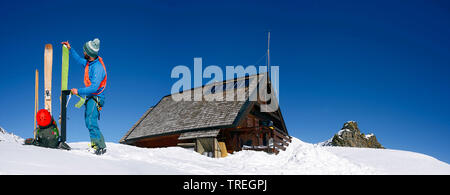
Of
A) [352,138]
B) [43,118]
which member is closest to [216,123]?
[43,118]

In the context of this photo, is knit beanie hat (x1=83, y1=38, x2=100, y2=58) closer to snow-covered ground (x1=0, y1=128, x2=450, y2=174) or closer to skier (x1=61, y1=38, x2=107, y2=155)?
skier (x1=61, y1=38, x2=107, y2=155)

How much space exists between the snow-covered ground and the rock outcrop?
29.4m

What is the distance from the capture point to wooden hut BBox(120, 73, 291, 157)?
16234mm

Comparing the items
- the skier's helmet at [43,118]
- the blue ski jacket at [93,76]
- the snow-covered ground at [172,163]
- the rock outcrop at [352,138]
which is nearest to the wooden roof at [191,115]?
the snow-covered ground at [172,163]

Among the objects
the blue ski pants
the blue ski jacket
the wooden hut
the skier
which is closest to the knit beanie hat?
the skier

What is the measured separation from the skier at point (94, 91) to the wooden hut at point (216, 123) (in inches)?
317

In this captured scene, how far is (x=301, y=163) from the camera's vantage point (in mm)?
9891

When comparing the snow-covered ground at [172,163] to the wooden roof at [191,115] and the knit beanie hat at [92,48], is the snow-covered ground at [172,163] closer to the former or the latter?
the knit beanie hat at [92,48]

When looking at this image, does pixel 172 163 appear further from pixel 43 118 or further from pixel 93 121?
pixel 43 118
